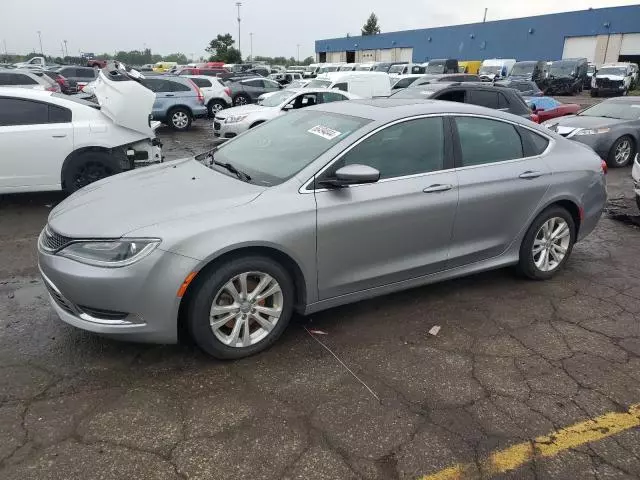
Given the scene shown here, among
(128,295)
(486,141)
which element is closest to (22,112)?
(128,295)

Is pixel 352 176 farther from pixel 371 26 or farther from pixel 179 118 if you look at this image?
pixel 371 26

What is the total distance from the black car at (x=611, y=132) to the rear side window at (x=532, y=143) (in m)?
6.35

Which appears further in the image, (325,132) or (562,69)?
(562,69)

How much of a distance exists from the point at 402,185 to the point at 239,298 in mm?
1429

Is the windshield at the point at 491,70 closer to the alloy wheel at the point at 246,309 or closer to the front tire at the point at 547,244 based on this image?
the front tire at the point at 547,244

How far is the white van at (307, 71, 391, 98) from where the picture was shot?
1589 cm

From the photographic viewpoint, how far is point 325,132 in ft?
12.7

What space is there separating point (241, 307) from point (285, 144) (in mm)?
1398

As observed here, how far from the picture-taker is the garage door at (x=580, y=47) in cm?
4328

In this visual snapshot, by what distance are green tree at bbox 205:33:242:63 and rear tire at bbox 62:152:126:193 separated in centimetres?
6067

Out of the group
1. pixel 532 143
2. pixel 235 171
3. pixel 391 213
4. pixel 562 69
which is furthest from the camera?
pixel 562 69

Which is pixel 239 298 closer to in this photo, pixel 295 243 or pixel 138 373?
pixel 295 243

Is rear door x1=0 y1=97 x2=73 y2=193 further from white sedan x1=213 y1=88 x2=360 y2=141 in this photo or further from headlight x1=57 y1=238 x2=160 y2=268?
white sedan x1=213 y1=88 x2=360 y2=141

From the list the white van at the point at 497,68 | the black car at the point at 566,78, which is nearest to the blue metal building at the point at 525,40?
the black car at the point at 566,78
